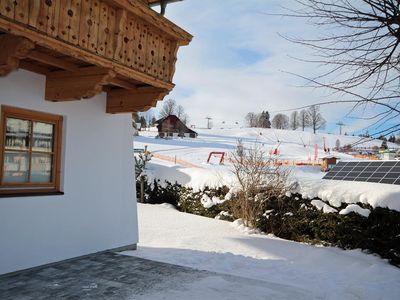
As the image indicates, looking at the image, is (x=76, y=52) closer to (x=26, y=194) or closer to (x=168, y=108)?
(x=26, y=194)

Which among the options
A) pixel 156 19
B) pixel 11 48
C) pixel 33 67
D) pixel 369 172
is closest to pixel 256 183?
pixel 369 172

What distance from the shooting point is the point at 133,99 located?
6500 mm

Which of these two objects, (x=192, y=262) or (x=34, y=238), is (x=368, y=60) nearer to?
(x=192, y=262)

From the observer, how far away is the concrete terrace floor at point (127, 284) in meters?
4.63

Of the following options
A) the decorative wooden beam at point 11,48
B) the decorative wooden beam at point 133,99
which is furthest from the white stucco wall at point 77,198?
the decorative wooden beam at point 11,48

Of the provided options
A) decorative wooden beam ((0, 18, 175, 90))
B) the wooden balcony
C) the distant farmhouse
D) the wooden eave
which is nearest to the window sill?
the wooden balcony

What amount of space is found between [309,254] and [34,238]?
5.01 metres

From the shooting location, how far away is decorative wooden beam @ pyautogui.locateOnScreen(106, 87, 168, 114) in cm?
625

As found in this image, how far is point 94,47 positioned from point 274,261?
4.73m

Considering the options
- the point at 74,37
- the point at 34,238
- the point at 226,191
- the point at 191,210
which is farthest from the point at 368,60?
the point at 191,210

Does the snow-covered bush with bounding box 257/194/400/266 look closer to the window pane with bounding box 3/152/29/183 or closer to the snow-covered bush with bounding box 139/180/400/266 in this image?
the snow-covered bush with bounding box 139/180/400/266

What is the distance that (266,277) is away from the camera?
5.93m

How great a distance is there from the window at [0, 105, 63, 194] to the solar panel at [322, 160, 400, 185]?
8.48 metres

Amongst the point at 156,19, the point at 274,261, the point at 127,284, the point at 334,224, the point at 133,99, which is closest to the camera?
the point at 127,284
